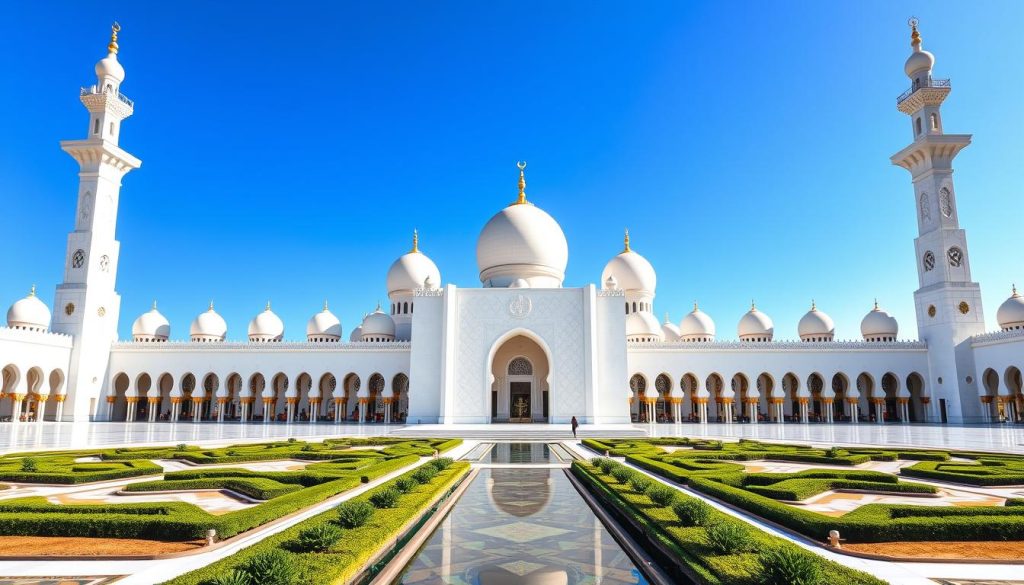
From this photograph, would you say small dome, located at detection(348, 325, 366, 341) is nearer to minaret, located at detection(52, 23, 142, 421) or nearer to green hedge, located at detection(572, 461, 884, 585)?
minaret, located at detection(52, 23, 142, 421)

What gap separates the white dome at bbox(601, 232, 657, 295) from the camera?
29.0 metres

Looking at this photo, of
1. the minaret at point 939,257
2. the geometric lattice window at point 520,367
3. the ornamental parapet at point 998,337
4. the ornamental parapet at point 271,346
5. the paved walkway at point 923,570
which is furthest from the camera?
the ornamental parapet at point 271,346

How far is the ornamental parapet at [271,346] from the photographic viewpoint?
82.8 feet

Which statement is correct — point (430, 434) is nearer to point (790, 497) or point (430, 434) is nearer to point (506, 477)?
point (506, 477)

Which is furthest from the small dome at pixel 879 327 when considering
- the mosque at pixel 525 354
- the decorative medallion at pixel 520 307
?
the decorative medallion at pixel 520 307

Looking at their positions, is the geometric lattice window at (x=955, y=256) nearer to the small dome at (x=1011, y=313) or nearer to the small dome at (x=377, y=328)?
the small dome at (x=1011, y=313)

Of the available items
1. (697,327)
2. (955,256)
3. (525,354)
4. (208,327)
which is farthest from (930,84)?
(208,327)

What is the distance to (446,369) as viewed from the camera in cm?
2123

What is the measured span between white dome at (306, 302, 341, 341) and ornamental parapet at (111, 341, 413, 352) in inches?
177

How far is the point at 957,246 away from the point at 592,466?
76.3 feet

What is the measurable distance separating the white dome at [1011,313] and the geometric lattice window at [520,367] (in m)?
19.3

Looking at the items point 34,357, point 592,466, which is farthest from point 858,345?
point 34,357

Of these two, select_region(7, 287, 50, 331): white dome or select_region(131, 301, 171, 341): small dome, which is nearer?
select_region(7, 287, 50, 331): white dome

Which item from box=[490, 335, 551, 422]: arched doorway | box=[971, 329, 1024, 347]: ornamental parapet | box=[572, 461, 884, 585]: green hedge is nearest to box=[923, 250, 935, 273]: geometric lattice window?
box=[971, 329, 1024, 347]: ornamental parapet
